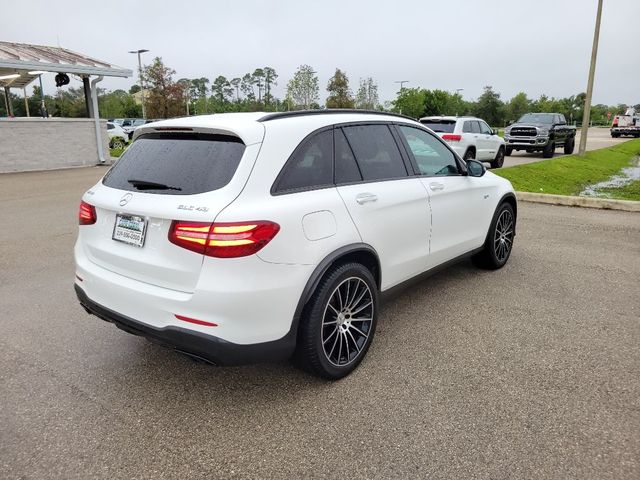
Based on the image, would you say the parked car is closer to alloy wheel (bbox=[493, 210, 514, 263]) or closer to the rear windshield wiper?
alloy wheel (bbox=[493, 210, 514, 263])

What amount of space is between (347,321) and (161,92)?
4633 centimetres

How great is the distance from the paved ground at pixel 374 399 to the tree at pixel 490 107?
82.0m

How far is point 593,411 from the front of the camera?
2781mm

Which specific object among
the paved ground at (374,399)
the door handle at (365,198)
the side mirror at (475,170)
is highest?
the side mirror at (475,170)

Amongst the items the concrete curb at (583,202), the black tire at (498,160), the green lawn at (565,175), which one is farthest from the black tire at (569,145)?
the concrete curb at (583,202)

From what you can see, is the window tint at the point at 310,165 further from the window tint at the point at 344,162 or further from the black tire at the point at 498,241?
the black tire at the point at 498,241

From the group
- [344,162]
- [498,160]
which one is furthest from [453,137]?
[344,162]

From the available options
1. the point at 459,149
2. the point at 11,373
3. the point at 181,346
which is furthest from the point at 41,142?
the point at 181,346

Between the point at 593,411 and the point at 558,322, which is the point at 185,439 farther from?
the point at 558,322

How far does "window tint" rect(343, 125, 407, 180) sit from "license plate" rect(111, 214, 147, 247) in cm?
152

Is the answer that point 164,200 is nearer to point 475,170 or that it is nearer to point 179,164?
point 179,164

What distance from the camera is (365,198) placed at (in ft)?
10.6

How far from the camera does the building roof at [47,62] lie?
14895mm

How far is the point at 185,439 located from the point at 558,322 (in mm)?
3074
